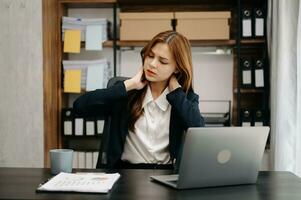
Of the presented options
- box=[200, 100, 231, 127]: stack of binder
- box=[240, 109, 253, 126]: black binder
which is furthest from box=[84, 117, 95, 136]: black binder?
box=[240, 109, 253, 126]: black binder

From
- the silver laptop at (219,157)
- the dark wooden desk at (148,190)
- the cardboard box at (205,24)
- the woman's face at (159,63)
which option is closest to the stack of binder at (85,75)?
the cardboard box at (205,24)

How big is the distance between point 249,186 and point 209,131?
267 mm

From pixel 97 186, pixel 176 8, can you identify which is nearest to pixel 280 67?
pixel 176 8

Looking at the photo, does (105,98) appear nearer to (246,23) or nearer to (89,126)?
(89,126)

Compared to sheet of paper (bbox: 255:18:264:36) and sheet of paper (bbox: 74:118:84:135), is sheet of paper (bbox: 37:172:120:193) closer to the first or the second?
sheet of paper (bbox: 74:118:84:135)

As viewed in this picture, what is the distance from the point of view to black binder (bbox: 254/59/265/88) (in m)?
3.24

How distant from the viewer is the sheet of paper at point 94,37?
333 cm

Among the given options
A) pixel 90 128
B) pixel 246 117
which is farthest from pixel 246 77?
pixel 90 128

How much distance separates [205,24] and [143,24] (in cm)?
48

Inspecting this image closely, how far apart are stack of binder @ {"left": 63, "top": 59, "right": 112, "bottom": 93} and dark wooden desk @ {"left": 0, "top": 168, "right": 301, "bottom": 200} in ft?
6.04

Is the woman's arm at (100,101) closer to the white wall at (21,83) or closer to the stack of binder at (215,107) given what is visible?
the white wall at (21,83)

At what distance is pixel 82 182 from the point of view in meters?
1.33

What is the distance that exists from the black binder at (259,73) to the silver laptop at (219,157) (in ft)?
6.41

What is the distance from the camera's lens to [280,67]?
291cm
